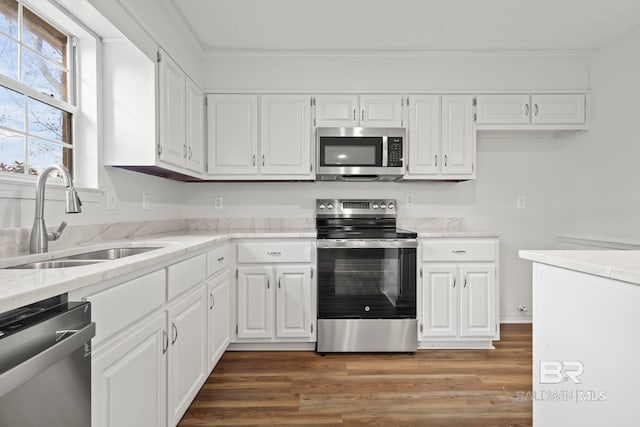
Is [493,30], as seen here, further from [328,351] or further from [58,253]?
[58,253]

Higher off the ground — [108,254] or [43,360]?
[108,254]

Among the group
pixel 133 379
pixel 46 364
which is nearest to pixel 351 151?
pixel 133 379

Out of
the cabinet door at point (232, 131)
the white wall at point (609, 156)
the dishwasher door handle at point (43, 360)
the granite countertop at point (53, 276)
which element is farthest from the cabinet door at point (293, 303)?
the white wall at point (609, 156)

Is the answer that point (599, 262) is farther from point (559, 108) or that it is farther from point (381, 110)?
point (559, 108)

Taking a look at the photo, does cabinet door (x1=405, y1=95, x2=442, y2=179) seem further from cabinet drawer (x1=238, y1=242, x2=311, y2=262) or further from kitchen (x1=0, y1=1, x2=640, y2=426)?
cabinet drawer (x1=238, y1=242, x2=311, y2=262)

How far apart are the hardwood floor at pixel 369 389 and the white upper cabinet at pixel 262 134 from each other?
152 centimetres

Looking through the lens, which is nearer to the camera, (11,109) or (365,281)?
(11,109)

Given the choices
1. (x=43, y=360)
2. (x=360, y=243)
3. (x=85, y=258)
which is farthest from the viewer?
(x=360, y=243)

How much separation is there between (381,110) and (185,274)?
2119 mm

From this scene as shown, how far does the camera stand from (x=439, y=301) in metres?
2.80

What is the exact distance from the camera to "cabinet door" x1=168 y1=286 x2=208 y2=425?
5.33ft

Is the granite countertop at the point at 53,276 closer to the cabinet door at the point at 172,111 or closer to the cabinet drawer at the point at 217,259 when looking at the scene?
the cabinet drawer at the point at 217,259

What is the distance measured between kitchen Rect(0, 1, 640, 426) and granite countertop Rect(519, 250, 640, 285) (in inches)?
78.3

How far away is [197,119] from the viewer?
2.87 m
